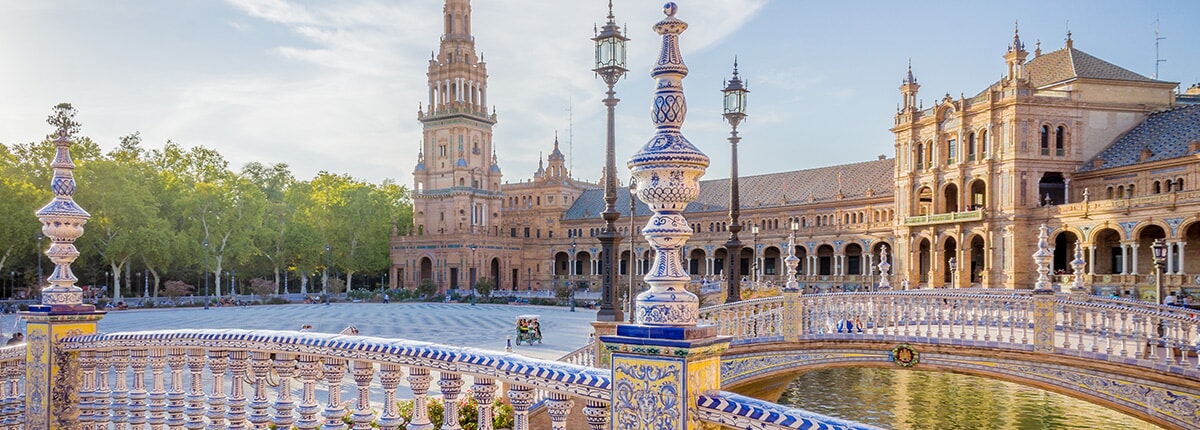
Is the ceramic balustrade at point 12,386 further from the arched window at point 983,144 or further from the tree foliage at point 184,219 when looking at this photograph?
the arched window at point 983,144

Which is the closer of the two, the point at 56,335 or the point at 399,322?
the point at 56,335

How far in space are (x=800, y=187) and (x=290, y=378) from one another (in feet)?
222

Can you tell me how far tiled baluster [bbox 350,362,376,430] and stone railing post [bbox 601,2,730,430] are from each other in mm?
1624

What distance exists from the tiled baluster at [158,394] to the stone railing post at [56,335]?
69cm

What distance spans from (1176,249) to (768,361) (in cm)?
3464

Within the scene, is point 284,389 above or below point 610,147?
below

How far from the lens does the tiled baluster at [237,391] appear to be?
17.2ft

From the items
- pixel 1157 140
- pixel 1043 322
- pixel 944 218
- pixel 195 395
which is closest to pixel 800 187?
pixel 944 218

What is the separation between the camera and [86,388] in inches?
242

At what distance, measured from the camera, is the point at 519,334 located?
30.0 meters

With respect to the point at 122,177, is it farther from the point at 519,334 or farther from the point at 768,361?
the point at 768,361

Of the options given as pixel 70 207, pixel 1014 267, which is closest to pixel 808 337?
pixel 70 207

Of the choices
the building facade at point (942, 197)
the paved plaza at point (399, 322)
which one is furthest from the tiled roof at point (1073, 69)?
the paved plaza at point (399, 322)

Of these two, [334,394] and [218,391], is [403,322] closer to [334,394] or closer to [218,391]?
[218,391]
